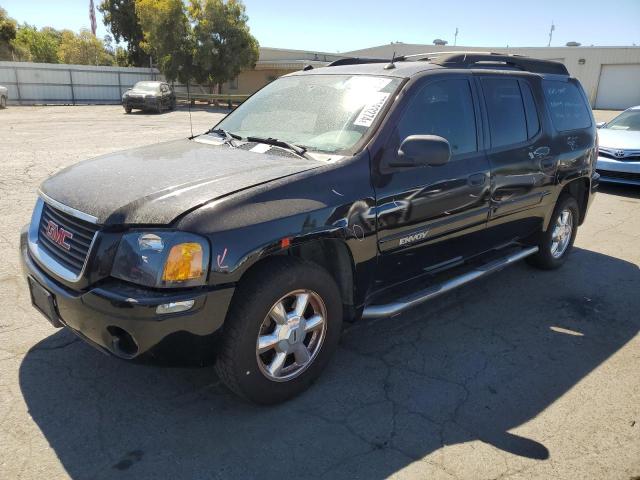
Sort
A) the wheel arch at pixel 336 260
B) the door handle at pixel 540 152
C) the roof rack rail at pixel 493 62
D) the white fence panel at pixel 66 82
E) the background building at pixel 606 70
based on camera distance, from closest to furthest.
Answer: the wheel arch at pixel 336 260, the roof rack rail at pixel 493 62, the door handle at pixel 540 152, the white fence panel at pixel 66 82, the background building at pixel 606 70

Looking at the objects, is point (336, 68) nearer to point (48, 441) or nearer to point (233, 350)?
point (233, 350)

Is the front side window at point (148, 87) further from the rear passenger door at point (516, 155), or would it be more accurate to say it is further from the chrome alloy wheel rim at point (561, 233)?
the rear passenger door at point (516, 155)

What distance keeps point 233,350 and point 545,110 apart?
3750mm

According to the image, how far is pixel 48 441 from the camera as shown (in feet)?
8.87

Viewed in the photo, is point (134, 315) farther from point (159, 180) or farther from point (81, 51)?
point (81, 51)

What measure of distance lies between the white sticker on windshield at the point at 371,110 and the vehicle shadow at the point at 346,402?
5.17 ft

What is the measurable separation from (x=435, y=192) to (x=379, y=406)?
1460 millimetres

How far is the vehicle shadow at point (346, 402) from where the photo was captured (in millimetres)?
2662

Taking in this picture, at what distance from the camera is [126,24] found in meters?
42.1

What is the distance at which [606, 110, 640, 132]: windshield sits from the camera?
1060 cm

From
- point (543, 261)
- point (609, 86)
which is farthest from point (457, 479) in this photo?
point (609, 86)

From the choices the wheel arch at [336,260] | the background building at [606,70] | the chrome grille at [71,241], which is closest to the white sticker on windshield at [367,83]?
the wheel arch at [336,260]

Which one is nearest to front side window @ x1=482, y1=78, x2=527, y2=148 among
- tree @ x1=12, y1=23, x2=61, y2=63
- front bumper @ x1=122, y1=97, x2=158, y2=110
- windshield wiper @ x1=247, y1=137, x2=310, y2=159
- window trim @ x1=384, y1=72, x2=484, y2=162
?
window trim @ x1=384, y1=72, x2=484, y2=162

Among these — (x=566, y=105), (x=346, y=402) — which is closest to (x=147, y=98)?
(x=566, y=105)
